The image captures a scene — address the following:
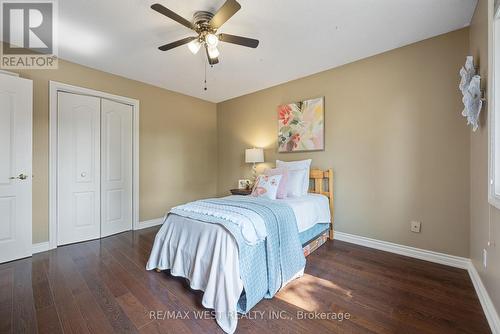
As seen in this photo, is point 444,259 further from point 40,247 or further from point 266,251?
point 40,247

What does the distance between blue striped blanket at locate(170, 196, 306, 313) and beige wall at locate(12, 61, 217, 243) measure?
1.99 m

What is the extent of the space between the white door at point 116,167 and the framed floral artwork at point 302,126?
261 centimetres

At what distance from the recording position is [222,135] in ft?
16.0

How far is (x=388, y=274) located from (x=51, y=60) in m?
4.79

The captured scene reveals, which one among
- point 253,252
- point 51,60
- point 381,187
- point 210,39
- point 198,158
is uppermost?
point 51,60

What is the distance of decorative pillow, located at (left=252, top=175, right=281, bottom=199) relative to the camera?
2779mm

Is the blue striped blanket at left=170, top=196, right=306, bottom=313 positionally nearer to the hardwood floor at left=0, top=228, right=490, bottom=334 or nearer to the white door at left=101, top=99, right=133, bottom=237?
the hardwood floor at left=0, top=228, right=490, bottom=334

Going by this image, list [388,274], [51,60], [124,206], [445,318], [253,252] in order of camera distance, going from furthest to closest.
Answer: [124,206] < [51,60] < [388,274] < [253,252] < [445,318]

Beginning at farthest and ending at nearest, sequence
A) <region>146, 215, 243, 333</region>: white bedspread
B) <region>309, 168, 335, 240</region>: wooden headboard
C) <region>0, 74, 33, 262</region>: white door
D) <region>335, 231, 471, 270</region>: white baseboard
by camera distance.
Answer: <region>309, 168, 335, 240</region>: wooden headboard, <region>0, 74, 33, 262</region>: white door, <region>335, 231, 471, 270</region>: white baseboard, <region>146, 215, 243, 333</region>: white bedspread

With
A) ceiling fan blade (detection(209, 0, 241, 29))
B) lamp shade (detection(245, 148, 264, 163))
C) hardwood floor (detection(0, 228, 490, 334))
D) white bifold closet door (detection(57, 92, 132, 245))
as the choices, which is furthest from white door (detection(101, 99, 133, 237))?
ceiling fan blade (detection(209, 0, 241, 29))

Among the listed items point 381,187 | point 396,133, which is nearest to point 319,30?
point 396,133

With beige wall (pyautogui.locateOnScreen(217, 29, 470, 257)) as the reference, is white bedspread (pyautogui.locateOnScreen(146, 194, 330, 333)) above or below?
below

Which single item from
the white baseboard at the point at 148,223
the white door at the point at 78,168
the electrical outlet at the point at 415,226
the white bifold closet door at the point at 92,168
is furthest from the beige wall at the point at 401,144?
the white door at the point at 78,168

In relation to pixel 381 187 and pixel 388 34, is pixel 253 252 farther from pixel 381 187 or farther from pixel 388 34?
pixel 388 34
